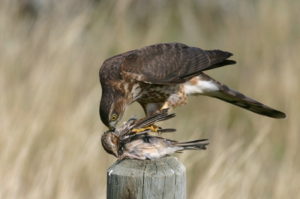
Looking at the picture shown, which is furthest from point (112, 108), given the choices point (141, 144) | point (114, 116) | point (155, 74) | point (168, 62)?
point (141, 144)

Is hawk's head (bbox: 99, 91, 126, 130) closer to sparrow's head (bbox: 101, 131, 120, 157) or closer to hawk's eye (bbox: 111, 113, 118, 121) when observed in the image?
hawk's eye (bbox: 111, 113, 118, 121)

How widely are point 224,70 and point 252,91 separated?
79 cm

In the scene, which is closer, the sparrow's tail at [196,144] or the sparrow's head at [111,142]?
the sparrow's tail at [196,144]

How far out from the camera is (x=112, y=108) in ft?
14.4

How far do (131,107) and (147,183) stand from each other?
14.6 feet

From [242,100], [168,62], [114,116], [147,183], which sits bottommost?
[147,183]

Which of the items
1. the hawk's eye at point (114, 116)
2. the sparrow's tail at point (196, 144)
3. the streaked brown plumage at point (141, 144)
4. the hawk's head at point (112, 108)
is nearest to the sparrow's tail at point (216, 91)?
the hawk's head at point (112, 108)

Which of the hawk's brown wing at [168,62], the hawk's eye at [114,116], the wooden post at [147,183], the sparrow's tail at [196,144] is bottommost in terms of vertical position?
Answer: the wooden post at [147,183]

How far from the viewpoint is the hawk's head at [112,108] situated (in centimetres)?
425

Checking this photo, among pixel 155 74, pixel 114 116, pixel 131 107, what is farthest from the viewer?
pixel 131 107

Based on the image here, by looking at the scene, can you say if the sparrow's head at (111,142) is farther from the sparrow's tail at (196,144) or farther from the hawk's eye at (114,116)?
the hawk's eye at (114,116)

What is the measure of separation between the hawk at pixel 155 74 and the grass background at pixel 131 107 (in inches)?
17.2

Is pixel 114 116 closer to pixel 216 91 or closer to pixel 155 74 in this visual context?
pixel 155 74

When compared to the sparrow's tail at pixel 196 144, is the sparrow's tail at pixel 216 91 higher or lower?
higher
